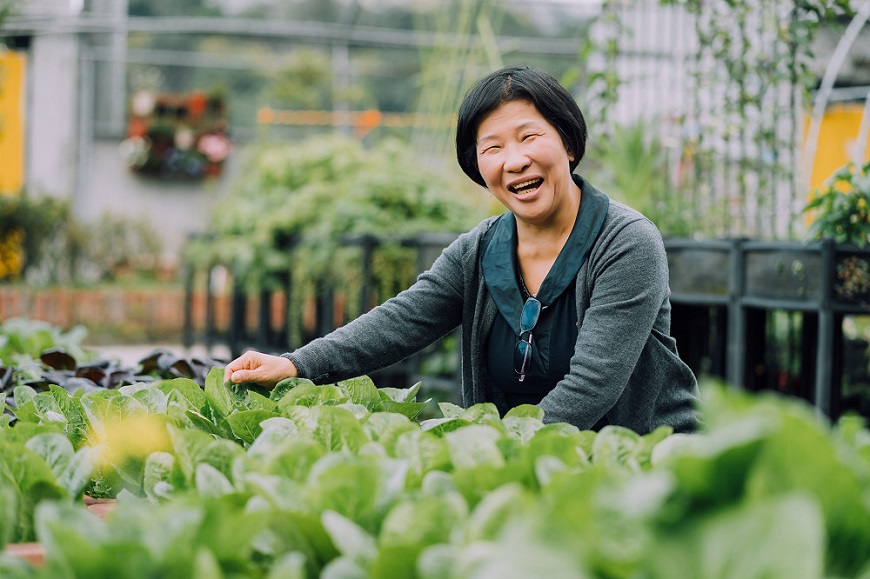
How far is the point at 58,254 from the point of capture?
420 inches

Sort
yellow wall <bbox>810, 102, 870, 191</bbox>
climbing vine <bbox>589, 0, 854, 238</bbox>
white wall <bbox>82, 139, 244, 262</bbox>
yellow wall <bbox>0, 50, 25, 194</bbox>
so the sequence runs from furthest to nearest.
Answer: white wall <bbox>82, 139, 244, 262</bbox> < yellow wall <bbox>0, 50, 25, 194</bbox> < yellow wall <bbox>810, 102, 870, 191</bbox> < climbing vine <bbox>589, 0, 854, 238</bbox>

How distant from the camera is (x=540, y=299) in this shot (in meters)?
2.28

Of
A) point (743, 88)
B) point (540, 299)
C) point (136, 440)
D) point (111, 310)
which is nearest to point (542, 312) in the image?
point (540, 299)

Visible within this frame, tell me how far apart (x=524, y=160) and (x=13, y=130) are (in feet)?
33.7

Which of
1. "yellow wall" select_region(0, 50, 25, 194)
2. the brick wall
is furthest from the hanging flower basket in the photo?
the brick wall

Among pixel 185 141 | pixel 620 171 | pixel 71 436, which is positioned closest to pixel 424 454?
pixel 71 436

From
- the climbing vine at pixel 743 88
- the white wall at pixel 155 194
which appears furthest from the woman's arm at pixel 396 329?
the white wall at pixel 155 194

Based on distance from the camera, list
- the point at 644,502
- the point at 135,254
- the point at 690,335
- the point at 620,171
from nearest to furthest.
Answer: the point at 644,502, the point at 690,335, the point at 620,171, the point at 135,254

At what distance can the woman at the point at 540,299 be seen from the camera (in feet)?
6.84

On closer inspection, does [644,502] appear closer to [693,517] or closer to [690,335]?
[693,517]

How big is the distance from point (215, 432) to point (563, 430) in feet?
1.68

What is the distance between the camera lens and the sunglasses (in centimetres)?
228

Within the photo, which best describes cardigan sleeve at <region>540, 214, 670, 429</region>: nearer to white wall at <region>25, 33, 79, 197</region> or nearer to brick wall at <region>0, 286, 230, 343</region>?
brick wall at <region>0, 286, 230, 343</region>

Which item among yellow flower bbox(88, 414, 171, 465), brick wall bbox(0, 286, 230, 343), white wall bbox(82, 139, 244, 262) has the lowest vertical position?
brick wall bbox(0, 286, 230, 343)
